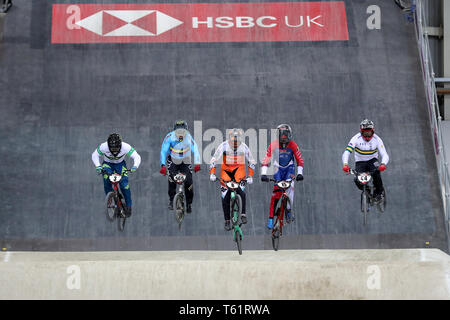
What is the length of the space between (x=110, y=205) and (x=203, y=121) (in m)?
4.59

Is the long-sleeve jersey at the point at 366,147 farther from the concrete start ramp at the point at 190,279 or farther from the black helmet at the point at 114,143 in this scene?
the black helmet at the point at 114,143

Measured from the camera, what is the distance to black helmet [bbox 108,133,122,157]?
13.7 m

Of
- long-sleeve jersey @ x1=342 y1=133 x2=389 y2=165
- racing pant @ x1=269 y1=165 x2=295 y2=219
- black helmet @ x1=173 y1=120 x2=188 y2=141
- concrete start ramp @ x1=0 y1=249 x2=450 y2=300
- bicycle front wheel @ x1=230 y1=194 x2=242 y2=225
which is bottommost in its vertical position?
concrete start ramp @ x1=0 y1=249 x2=450 y2=300

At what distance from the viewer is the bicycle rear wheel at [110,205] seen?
45.3 ft

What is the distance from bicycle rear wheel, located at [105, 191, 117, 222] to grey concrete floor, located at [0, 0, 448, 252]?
89.3 inches

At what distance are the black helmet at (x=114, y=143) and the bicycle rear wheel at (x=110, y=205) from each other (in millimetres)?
923

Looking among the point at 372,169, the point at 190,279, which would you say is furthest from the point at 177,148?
the point at 372,169

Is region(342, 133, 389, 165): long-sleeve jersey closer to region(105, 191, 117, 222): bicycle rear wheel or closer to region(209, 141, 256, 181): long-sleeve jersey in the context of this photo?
region(209, 141, 256, 181): long-sleeve jersey

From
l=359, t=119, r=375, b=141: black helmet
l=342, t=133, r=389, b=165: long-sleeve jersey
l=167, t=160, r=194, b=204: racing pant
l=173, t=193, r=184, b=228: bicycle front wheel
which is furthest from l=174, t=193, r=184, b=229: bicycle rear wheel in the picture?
l=359, t=119, r=375, b=141: black helmet

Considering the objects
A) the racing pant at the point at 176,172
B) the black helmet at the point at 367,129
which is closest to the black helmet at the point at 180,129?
the racing pant at the point at 176,172

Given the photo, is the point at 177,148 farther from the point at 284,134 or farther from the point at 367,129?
the point at 367,129

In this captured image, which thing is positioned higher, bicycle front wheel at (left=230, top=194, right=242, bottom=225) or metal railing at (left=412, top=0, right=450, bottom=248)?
metal railing at (left=412, top=0, right=450, bottom=248)

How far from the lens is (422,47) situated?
18.8 metres

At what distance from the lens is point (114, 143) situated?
13.7 meters
